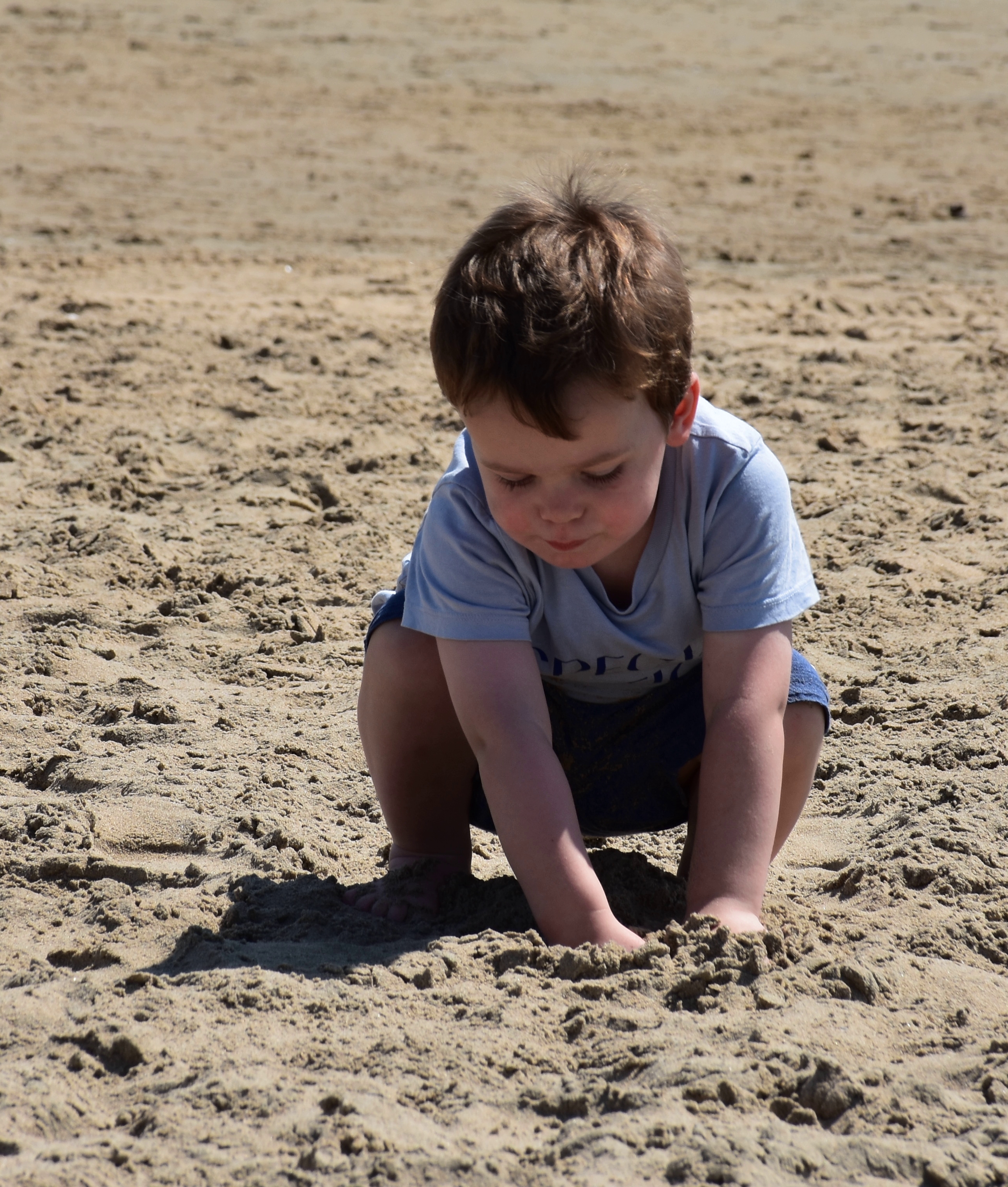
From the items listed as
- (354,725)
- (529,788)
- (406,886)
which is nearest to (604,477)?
(529,788)

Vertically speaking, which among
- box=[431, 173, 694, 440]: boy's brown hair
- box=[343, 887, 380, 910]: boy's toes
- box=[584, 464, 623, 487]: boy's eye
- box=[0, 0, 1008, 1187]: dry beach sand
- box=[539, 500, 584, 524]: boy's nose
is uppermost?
box=[431, 173, 694, 440]: boy's brown hair

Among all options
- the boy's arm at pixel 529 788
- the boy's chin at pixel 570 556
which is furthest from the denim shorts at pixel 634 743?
the boy's chin at pixel 570 556

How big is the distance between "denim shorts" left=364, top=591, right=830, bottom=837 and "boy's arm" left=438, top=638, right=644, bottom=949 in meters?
0.22

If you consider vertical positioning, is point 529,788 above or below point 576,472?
below

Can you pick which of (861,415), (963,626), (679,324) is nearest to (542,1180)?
(679,324)

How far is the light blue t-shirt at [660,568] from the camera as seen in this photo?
207 centimetres

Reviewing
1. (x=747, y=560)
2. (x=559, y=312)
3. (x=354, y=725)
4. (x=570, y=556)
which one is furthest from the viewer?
(x=354, y=725)

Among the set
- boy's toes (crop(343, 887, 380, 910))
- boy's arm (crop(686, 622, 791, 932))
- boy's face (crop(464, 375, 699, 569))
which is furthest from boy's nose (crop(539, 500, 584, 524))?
boy's toes (crop(343, 887, 380, 910))

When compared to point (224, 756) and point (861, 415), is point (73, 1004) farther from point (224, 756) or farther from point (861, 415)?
point (861, 415)

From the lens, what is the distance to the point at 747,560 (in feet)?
6.82

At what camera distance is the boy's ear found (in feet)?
6.66

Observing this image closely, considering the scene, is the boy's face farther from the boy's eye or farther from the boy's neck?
the boy's neck

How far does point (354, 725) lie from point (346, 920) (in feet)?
2.50

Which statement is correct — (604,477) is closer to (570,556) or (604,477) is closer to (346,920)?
(570,556)
